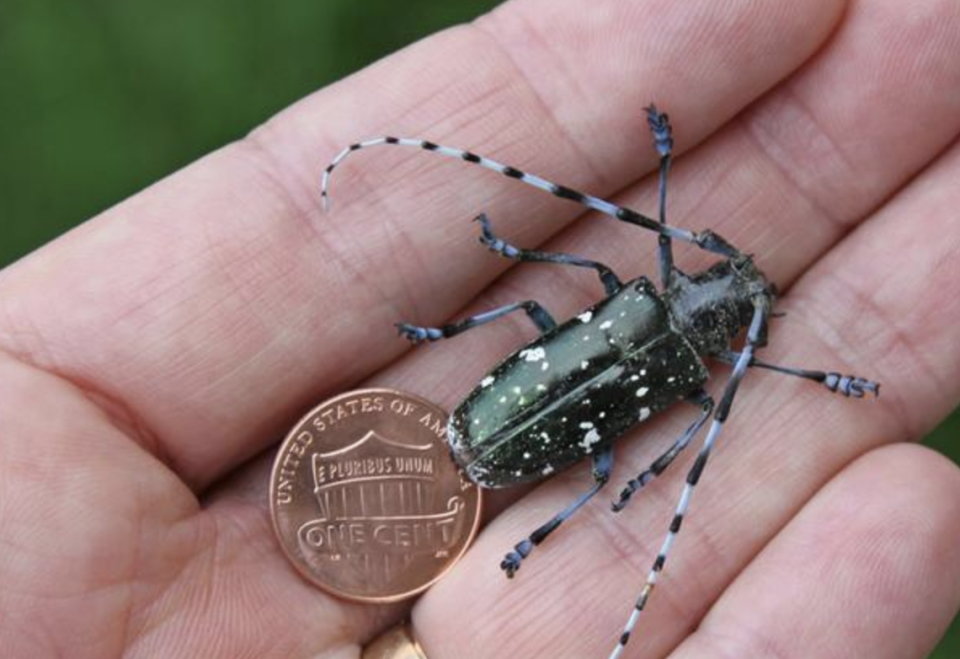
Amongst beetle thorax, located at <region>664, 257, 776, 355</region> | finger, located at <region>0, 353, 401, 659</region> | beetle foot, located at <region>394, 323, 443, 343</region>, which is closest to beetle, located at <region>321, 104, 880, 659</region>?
beetle thorax, located at <region>664, 257, 776, 355</region>

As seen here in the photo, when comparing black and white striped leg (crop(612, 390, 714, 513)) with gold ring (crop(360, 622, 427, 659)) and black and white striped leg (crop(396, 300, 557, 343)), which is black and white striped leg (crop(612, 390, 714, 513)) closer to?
black and white striped leg (crop(396, 300, 557, 343))

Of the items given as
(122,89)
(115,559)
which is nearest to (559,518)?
(115,559)

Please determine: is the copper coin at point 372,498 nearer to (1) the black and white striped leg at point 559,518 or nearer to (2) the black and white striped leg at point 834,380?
(1) the black and white striped leg at point 559,518

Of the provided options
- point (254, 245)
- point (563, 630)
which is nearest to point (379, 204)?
point (254, 245)

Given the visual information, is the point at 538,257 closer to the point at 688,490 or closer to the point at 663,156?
the point at 663,156

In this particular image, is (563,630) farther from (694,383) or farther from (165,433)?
(165,433)

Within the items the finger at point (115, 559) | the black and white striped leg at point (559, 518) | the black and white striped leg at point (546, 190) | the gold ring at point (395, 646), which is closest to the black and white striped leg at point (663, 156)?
the black and white striped leg at point (546, 190)
